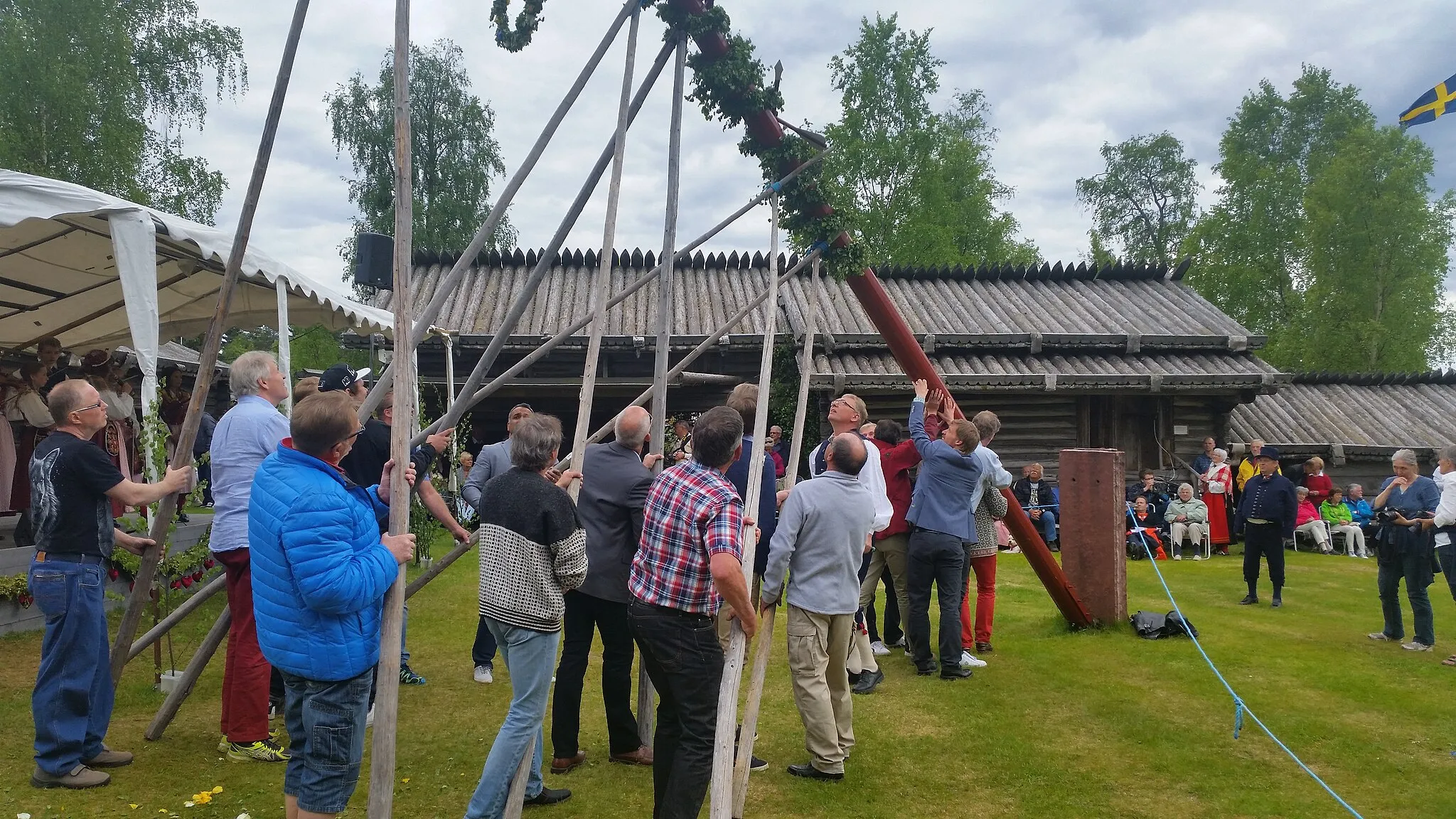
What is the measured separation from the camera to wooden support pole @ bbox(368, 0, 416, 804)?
2846mm

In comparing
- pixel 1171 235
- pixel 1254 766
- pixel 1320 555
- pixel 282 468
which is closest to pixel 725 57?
pixel 282 468

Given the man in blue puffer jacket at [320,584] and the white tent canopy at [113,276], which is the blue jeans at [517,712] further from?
the white tent canopy at [113,276]

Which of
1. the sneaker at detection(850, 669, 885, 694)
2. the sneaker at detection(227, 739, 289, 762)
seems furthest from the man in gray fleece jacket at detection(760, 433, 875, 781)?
the sneaker at detection(227, 739, 289, 762)

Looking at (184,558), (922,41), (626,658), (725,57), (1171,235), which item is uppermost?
(922,41)

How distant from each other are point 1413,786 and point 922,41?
85.4 feet

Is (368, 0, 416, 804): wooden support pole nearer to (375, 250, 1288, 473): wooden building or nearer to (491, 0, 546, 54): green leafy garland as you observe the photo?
(491, 0, 546, 54): green leafy garland

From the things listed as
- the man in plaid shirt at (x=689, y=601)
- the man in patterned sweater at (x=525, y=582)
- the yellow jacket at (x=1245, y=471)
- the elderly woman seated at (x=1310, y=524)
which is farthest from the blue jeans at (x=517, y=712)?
the elderly woman seated at (x=1310, y=524)

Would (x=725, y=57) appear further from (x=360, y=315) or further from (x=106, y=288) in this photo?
(x=106, y=288)

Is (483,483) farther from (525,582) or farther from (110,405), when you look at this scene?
(110,405)

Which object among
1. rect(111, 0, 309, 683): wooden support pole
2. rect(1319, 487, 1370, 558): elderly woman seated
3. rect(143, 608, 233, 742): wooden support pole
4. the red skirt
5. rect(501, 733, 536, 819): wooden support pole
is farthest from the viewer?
the red skirt

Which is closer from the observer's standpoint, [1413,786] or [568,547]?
[568,547]

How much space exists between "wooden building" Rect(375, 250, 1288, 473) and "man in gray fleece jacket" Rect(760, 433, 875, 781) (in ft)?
31.7

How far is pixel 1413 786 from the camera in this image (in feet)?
15.4

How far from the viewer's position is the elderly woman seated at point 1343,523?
1432 cm
